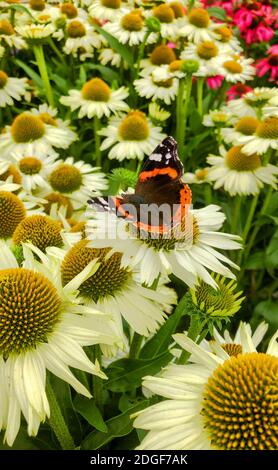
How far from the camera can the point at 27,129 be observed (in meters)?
2.55

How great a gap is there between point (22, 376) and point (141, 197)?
1.90ft

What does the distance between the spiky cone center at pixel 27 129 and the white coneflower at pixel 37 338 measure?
5.23ft

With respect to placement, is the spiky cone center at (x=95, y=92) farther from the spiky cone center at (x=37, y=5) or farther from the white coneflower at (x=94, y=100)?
the spiky cone center at (x=37, y=5)

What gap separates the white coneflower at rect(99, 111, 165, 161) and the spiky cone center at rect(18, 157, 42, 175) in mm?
376

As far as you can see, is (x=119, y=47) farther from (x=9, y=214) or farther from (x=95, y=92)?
(x=9, y=214)

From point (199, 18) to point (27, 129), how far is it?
1293 millimetres

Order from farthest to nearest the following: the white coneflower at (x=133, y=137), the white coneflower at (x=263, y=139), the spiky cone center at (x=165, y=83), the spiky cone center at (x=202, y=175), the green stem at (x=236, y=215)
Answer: the spiky cone center at (x=165, y=83) < the white coneflower at (x=133, y=137) < the spiky cone center at (x=202, y=175) < the green stem at (x=236, y=215) < the white coneflower at (x=263, y=139)

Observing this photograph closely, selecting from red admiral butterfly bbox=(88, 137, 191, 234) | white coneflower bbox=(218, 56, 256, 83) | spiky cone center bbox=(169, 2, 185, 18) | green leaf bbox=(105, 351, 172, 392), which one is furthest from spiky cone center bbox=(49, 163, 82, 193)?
spiky cone center bbox=(169, 2, 185, 18)

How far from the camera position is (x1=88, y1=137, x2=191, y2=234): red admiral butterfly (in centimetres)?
120

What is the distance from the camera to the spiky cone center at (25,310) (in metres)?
0.98

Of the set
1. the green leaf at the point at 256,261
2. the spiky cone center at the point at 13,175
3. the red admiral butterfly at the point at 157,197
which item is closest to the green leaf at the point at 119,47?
the spiky cone center at the point at 13,175

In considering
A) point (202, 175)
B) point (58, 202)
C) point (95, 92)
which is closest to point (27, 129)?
point (95, 92)

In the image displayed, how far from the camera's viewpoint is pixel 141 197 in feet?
4.37
